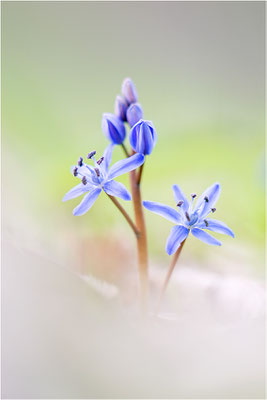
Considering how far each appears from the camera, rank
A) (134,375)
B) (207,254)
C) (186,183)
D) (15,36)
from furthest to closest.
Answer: (15,36) < (186,183) < (207,254) < (134,375)

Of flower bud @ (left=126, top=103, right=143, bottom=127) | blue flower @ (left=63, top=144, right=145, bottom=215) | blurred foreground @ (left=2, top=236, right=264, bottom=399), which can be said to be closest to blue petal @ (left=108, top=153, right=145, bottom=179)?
blue flower @ (left=63, top=144, right=145, bottom=215)

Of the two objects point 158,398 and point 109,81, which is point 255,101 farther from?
point 158,398

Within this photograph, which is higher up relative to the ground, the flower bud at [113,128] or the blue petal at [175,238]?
the flower bud at [113,128]

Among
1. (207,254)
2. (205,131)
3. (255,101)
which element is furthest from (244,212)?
(255,101)

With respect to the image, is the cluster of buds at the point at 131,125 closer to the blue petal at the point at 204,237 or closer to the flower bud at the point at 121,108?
the flower bud at the point at 121,108

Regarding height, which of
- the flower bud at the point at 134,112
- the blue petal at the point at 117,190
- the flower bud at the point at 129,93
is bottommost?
the blue petal at the point at 117,190

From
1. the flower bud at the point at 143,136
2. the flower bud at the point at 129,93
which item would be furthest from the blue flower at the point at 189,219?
the flower bud at the point at 129,93

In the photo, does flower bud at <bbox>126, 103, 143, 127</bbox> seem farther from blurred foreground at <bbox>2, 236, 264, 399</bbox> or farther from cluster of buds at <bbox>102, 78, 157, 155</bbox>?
blurred foreground at <bbox>2, 236, 264, 399</bbox>
